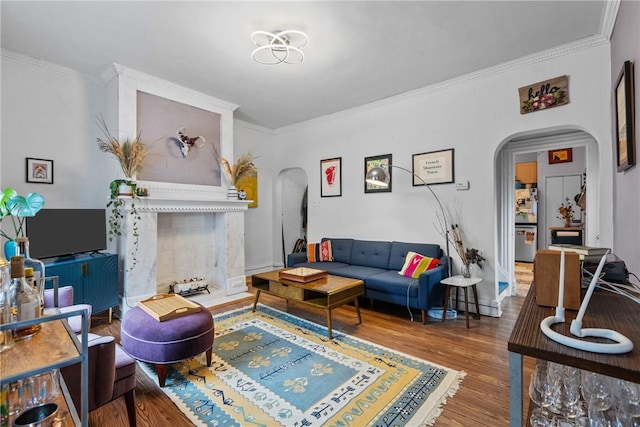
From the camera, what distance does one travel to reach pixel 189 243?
14.5ft

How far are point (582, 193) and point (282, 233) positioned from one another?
6496 mm

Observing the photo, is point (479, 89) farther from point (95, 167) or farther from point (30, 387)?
point (95, 167)

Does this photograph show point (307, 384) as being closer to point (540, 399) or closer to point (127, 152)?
point (540, 399)

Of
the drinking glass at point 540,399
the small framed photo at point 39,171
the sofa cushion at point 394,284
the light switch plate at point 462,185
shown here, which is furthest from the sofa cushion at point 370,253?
the small framed photo at point 39,171

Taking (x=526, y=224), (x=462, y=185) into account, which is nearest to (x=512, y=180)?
(x=462, y=185)

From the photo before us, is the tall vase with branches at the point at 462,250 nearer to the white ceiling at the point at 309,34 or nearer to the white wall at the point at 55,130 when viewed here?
the white ceiling at the point at 309,34

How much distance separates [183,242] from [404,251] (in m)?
3.18

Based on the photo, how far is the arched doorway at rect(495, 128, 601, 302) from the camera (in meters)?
3.69

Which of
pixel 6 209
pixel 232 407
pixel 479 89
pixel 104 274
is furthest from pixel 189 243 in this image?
pixel 479 89

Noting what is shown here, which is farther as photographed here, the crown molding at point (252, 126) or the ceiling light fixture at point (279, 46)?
the crown molding at point (252, 126)

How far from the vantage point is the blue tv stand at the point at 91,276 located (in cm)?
300

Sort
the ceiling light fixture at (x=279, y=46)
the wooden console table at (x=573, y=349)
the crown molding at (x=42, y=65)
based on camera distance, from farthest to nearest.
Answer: the crown molding at (x=42, y=65), the ceiling light fixture at (x=279, y=46), the wooden console table at (x=573, y=349)

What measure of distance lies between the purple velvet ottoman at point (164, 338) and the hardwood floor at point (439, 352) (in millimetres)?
230

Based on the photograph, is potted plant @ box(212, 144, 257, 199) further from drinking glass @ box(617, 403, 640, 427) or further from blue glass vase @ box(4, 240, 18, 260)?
drinking glass @ box(617, 403, 640, 427)
